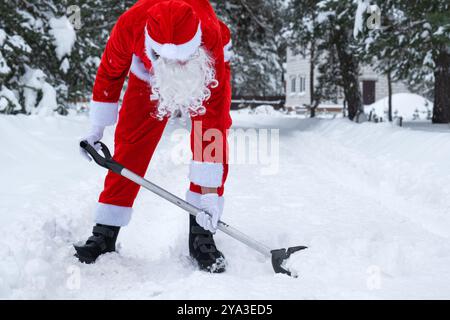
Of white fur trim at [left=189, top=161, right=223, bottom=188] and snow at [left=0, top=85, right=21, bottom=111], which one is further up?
snow at [left=0, top=85, right=21, bottom=111]

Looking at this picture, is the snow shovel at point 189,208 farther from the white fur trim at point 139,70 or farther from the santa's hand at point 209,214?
the white fur trim at point 139,70

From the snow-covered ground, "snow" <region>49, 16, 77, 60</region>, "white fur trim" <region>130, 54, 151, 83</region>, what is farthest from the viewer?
"snow" <region>49, 16, 77, 60</region>

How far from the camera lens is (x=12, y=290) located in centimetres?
255

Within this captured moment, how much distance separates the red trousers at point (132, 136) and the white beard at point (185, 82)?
320mm

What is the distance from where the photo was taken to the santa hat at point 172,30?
284 centimetres

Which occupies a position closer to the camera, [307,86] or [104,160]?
[104,160]

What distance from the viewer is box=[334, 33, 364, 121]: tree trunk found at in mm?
14297

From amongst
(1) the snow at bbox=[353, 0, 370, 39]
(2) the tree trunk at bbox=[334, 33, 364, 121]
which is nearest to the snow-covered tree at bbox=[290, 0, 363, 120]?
(2) the tree trunk at bbox=[334, 33, 364, 121]

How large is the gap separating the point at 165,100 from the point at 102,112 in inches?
23.8

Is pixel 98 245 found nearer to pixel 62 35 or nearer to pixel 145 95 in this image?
pixel 145 95

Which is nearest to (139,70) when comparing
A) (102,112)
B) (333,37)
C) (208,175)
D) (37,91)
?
(102,112)

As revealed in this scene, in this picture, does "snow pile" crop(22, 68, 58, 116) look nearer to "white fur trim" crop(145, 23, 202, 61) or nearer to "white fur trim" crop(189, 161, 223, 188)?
"white fur trim" crop(189, 161, 223, 188)

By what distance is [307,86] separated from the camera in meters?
36.9
